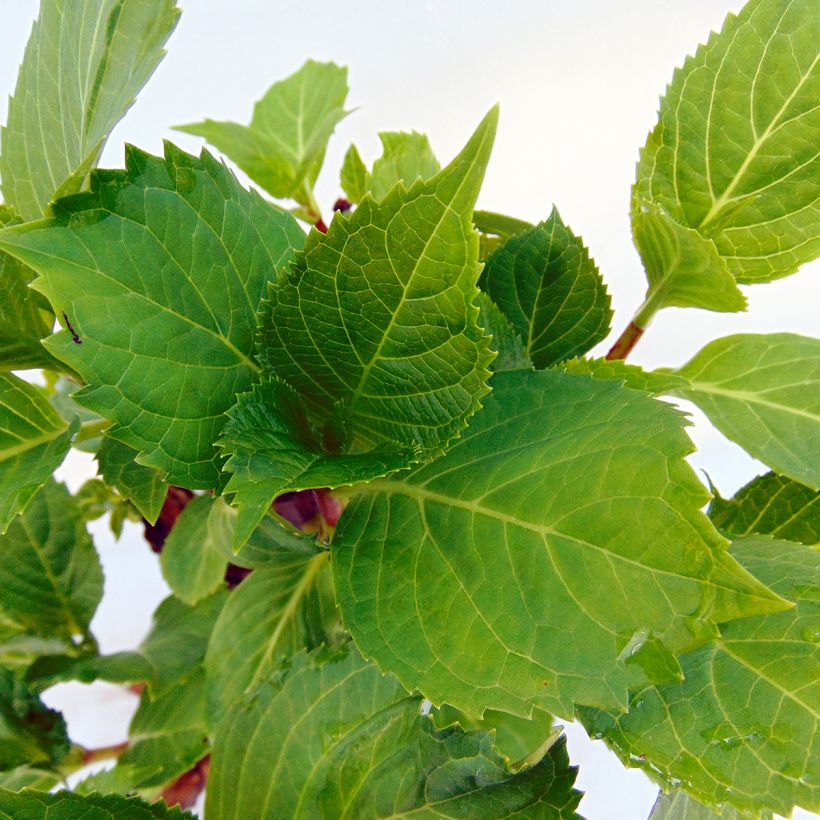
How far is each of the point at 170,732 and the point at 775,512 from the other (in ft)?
1.51

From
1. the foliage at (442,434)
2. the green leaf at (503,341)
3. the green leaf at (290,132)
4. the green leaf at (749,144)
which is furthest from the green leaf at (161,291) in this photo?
the green leaf at (290,132)

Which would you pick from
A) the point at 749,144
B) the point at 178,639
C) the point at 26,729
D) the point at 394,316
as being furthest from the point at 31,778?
the point at 749,144

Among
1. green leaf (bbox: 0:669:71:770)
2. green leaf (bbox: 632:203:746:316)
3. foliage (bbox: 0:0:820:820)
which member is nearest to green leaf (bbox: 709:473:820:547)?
foliage (bbox: 0:0:820:820)

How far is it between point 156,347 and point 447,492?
13 cm

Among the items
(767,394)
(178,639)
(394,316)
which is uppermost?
(767,394)

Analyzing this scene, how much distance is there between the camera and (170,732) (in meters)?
0.67

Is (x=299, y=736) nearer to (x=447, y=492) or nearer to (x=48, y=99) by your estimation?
(x=447, y=492)

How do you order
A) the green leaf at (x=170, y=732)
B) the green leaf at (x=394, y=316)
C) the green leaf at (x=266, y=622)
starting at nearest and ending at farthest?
1. the green leaf at (x=394, y=316)
2. the green leaf at (x=266, y=622)
3. the green leaf at (x=170, y=732)

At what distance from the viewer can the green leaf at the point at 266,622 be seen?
1.70ft

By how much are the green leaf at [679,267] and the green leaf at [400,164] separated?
0.16 metres

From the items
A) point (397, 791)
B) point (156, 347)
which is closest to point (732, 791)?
point (397, 791)

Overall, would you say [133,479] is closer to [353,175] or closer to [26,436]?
[26,436]

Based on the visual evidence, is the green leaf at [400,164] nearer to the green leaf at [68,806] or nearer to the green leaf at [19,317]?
the green leaf at [19,317]

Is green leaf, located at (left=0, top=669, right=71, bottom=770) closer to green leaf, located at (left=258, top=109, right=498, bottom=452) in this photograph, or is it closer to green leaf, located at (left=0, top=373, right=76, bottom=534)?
green leaf, located at (left=0, top=373, right=76, bottom=534)
